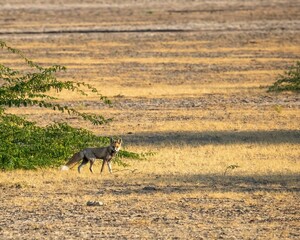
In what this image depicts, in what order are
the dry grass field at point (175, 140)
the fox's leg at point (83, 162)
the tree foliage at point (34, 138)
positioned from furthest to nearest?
1. the tree foliage at point (34, 138)
2. the fox's leg at point (83, 162)
3. the dry grass field at point (175, 140)

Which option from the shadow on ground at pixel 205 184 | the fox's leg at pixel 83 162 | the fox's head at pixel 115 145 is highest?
the fox's head at pixel 115 145

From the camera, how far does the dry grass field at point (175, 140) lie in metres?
11.3

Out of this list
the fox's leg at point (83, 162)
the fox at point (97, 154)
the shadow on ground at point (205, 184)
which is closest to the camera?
the shadow on ground at point (205, 184)

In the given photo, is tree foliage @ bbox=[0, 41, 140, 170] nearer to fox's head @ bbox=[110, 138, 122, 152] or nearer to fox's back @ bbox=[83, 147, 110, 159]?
fox's back @ bbox=[83, 147, 110, 159]

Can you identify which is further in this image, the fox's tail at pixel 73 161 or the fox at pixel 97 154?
the fox's tail at pixel 73 161

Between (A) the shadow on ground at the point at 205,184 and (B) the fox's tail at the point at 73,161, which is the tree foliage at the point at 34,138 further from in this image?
(A) the shadow on ground at the point at 205,184

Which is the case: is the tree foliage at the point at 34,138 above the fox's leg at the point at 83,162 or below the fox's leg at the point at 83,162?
above

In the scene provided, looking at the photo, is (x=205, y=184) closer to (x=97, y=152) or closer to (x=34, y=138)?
(x=97, y=152)

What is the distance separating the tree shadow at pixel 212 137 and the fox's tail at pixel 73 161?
3089mm

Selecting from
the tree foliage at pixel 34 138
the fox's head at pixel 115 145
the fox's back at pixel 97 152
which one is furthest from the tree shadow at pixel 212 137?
the fox's head at pixel 115 145

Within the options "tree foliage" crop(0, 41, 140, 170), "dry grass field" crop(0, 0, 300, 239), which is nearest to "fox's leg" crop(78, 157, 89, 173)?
"dry grass field" crop(0, 0, 300, 239)

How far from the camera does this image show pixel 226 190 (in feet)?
43.6

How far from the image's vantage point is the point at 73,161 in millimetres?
14547

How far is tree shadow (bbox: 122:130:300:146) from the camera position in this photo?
17844mm
